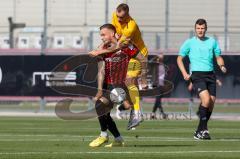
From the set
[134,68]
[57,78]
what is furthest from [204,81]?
[57,78]

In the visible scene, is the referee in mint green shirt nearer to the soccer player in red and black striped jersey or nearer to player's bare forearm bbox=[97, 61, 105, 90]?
the soccer player in red and black striped jersey

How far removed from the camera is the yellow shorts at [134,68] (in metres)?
17.4

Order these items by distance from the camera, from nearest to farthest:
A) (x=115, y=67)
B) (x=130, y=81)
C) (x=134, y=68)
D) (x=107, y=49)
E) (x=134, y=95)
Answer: (x=107, y=49)
(x=115, y=67)
(x=134, y=95)
(x=130, y=81)
(x=134, y=68)

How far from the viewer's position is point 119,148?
46.1 ft

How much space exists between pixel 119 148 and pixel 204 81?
132 inches

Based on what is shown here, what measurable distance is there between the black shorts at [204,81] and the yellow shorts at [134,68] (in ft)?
3.75

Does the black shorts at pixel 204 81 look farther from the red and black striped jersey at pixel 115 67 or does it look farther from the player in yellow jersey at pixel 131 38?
the red and black striped jersey at pixel 115 67

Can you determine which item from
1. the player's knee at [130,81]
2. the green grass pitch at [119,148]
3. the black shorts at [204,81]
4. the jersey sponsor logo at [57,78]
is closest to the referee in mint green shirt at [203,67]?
the black shorts at [204,81]

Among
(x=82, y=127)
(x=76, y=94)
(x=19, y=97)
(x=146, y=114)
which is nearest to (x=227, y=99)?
(x=146, y=114)

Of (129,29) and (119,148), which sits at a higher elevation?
(129,29)

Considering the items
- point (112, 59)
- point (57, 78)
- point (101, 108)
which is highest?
point (112, 59)

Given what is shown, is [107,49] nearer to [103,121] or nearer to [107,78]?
[107,78]

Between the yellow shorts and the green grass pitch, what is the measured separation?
1.16 meters

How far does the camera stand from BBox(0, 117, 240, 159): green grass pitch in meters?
12.6
